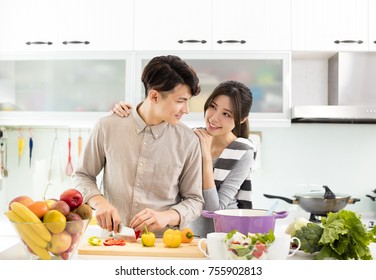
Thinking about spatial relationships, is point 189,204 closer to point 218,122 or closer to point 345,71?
point 218,122

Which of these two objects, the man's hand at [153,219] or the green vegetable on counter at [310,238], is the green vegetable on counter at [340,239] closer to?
the green vegetable on counter at [310,238]

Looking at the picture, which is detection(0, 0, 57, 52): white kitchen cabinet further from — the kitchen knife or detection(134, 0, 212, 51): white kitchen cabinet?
the kitchen knife

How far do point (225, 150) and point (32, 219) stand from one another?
72cm

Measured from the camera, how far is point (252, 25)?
2.23 m

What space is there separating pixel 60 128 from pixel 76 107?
6.4 inches

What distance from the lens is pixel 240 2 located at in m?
2.24

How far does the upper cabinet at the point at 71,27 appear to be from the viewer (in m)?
2.26

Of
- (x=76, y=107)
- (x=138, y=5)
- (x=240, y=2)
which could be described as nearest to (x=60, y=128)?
(x=76, y=107)

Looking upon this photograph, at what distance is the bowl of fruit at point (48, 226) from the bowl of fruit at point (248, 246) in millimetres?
253

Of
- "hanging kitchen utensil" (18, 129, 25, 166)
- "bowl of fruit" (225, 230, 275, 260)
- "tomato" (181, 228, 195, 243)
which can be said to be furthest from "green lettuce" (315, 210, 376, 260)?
"hanging kitchen utensil" (18, 129, 25, 166)

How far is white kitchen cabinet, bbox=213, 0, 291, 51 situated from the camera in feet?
7.29

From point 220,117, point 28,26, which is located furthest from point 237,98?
point 28,26

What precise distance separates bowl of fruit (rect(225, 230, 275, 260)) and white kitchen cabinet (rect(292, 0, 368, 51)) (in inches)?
59.3
